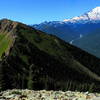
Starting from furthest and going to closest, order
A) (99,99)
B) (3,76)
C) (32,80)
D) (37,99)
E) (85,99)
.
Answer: (32,80)
(3,76)
(37,99)
(85,99)
(99,99)

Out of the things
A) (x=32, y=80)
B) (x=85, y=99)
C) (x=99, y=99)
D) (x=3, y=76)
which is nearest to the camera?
(x=99, y=99)

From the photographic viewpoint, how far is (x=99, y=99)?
64.8ft

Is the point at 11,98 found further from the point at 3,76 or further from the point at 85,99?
the point at 3,76

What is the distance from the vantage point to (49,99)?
23219mm

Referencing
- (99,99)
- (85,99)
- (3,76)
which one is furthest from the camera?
(3,76)

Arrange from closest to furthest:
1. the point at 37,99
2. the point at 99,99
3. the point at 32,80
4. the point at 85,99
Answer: the point at 99,99 < the point at 85,99 < the point at 37,99 < the point at 32,80

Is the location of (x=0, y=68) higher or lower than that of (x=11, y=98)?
higher

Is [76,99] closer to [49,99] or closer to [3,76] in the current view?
[49,99]

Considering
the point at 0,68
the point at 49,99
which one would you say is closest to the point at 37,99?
the point at 49,99

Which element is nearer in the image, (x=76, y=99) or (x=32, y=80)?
(x=76, y=99)

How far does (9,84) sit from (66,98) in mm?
49001

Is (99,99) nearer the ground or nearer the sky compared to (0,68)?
nearer the ground

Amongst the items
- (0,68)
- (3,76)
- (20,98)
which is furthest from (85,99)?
(0,68)

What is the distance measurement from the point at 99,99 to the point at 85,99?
249 centimetres
